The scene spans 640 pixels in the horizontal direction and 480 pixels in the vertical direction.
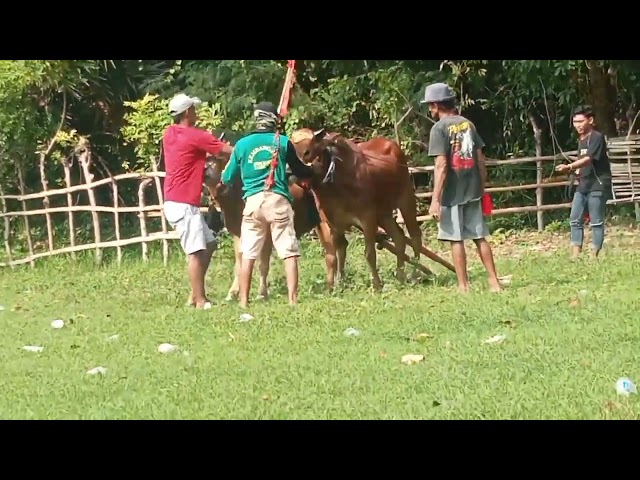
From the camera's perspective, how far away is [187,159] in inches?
365

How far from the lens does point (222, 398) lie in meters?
5.84

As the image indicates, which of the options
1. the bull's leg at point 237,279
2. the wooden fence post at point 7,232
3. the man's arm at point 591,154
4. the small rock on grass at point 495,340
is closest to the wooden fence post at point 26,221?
the wooden fence post at point 7,232

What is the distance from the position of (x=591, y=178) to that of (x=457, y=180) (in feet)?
9.65

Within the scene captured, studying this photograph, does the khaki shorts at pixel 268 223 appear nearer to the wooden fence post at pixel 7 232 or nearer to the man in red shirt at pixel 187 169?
the man in red shirt at pixel 187 169

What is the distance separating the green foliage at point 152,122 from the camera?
663 inches

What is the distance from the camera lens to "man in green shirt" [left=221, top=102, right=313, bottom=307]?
9.10 m

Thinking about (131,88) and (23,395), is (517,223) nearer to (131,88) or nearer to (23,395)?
(131,88)

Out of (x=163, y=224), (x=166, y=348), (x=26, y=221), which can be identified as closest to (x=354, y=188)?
(x=166, y=348)

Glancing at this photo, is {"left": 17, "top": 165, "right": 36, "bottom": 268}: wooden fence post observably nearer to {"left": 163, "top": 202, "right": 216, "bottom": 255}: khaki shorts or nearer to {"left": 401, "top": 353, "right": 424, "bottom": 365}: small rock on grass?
{"left": 163, "top": 202, "right": 216, "bottom": 255}: khaki shorts

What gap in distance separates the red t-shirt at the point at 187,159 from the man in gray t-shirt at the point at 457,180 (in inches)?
71.4

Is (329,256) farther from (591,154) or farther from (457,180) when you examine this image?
(591,154)

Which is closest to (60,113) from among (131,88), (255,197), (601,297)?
(131,88)

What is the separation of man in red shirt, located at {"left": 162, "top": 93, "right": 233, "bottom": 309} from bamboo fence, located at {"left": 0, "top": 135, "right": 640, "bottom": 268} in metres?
5.66
